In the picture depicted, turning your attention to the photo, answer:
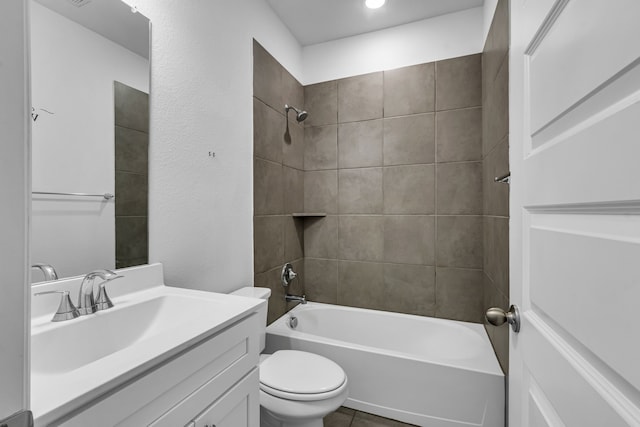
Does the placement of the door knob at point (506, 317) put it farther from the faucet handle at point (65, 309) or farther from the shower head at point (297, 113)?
the shower head at point (297, 113)

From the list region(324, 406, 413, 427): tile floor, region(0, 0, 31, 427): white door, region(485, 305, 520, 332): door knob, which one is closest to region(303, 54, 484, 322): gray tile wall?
region(324, 406, 413, 427): tile floor

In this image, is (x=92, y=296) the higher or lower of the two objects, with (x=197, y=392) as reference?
higher

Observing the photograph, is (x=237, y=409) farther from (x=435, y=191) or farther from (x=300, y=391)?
(x=435, y=191)

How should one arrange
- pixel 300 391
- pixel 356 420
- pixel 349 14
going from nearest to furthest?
1. pixel 300 391
2. pixel 356 420
3. pixel 349 14

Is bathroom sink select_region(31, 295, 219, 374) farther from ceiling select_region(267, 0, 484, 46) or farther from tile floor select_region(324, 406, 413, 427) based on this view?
ceiling select_region(267, 0, 484, 46)

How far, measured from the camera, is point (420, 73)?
2.13m

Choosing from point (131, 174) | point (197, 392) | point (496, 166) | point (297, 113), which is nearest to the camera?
point (197, 392)

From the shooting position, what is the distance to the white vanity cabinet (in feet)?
1.82

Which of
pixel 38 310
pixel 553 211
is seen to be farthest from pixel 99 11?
pixel 553 211

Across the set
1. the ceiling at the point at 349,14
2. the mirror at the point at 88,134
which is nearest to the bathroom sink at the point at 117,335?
the mirror at the point at 88,134

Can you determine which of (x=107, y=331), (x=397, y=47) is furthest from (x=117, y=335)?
(x=397, y=47)

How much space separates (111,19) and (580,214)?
1539mm

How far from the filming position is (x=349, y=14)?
2055 mm

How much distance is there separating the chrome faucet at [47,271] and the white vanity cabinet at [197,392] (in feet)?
1.82
